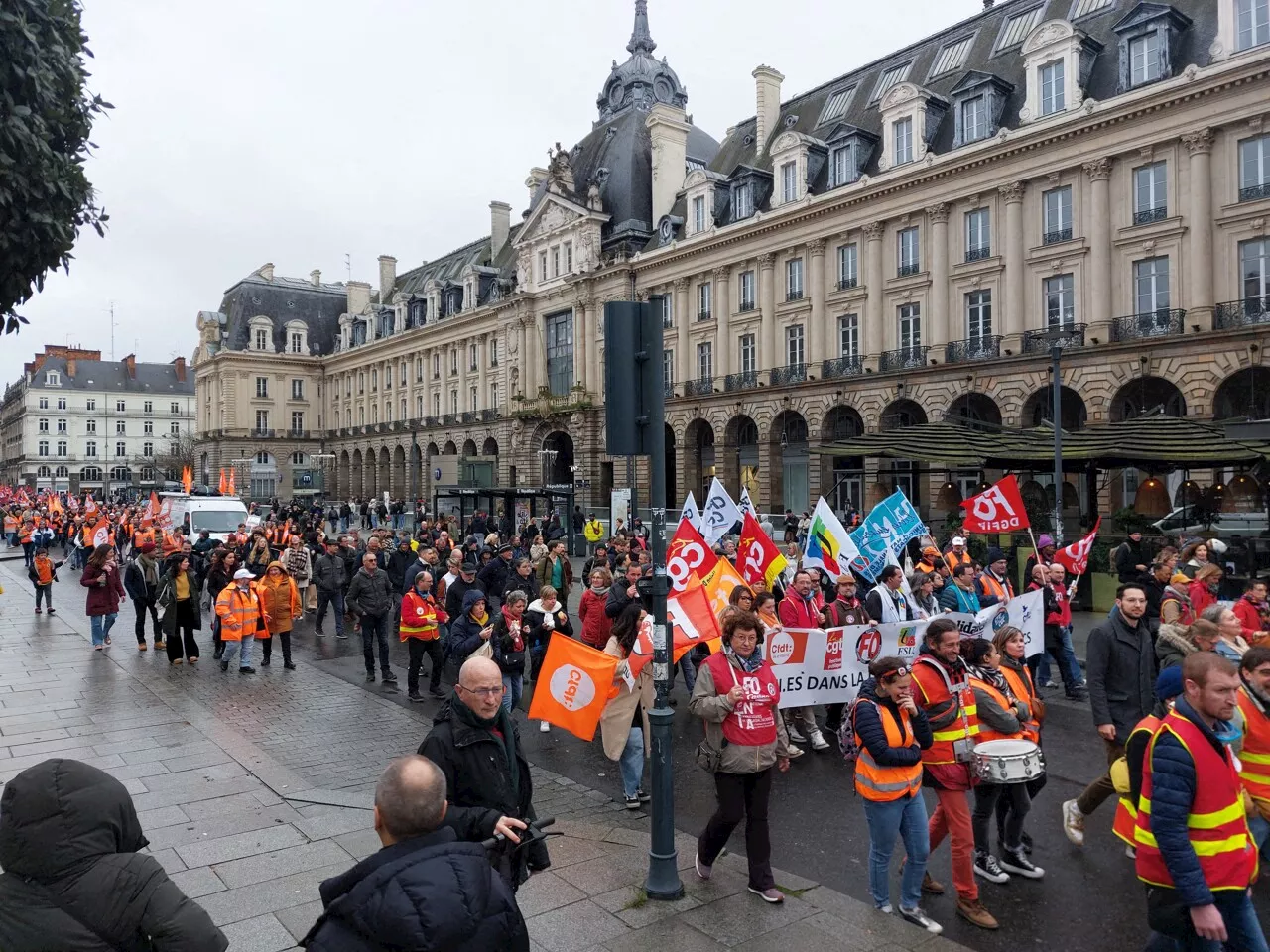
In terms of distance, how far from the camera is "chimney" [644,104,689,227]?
51.0 metres

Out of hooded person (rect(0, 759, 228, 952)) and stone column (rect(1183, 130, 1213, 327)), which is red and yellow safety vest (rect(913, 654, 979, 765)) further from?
stone column (rect(1183, 130, 1213, 327))

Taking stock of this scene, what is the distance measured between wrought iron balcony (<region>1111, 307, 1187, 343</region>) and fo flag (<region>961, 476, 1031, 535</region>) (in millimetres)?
19399

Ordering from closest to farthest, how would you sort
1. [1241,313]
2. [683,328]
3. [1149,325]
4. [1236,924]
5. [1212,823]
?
[1212,823]
[1236,924]
[1241,313]
[1149,325]
[683,328]

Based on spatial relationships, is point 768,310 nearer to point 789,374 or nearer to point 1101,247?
point 789,374

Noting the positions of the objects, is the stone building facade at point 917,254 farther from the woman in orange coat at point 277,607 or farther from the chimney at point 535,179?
the woman in orange coat at point 277,607

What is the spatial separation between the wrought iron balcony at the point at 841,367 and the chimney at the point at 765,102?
13.2 meters

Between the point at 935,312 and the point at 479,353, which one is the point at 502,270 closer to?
the point at 479,353

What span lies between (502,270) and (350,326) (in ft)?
82.7

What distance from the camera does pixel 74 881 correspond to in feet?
9.18

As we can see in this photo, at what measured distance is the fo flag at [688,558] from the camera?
11078mm

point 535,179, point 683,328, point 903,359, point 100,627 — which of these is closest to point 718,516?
point 100,627

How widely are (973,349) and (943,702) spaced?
32591 millimetres

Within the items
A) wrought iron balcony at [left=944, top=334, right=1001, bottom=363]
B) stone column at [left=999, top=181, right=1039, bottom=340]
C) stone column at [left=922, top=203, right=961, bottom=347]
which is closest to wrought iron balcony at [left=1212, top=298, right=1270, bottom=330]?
stone column at [left=999, top=181, right=1039, bottom=340]

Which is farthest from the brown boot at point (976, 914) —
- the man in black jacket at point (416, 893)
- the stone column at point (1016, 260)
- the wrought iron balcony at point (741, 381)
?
the wrought iron balcony at point (741, 381)
